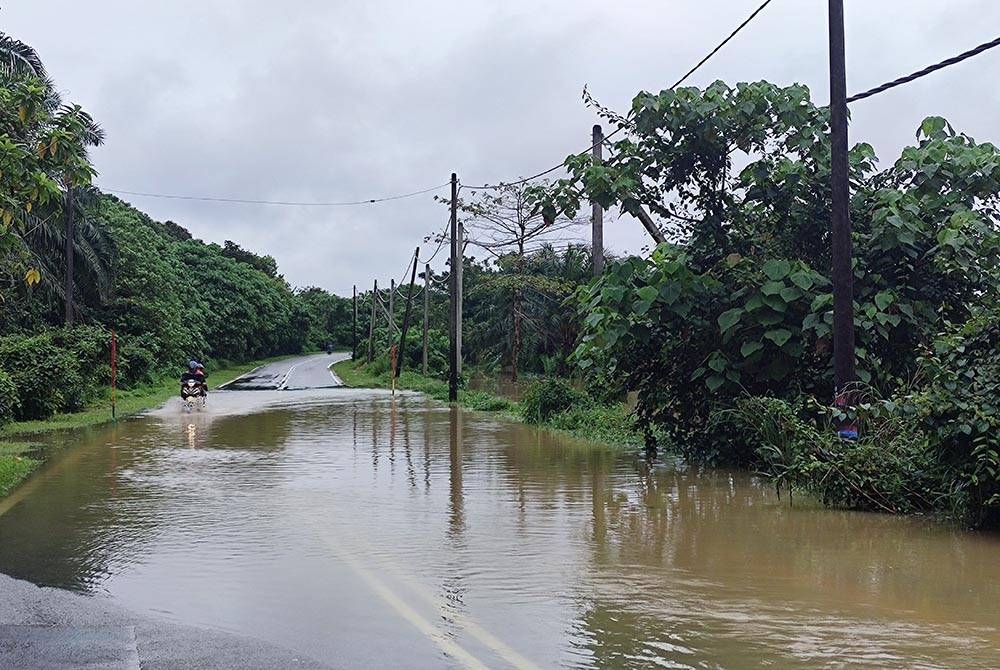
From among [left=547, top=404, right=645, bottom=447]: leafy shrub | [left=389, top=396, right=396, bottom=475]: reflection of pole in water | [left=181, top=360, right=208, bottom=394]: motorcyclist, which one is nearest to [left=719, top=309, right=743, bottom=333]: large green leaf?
[left=547, top=404, right=645, bottom=447]: leafy shrub

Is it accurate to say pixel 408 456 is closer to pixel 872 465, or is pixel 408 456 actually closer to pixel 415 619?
pixel 872 465

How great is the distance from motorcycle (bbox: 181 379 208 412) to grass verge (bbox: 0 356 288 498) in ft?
4.13

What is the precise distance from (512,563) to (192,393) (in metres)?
23.3

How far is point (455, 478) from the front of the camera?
14633 millimetres

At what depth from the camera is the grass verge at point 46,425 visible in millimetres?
14508

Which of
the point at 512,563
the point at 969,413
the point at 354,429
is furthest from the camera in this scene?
the point at 354,429

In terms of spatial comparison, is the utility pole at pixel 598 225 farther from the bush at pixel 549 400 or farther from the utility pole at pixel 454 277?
the utility pole at pixel 454 277

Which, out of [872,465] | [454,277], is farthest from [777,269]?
[454,277]

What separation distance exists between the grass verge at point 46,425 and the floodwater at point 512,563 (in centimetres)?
40

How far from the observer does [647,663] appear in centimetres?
583

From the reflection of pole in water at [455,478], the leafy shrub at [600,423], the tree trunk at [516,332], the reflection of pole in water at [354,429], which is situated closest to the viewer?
the reflection of pole in water at [455,478]

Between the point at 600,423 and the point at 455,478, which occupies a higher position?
the point at 600,423

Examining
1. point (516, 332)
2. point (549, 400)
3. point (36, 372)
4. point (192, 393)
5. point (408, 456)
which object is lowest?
point (408, 456)

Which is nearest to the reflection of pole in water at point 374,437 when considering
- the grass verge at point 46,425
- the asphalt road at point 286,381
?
the grass verge at point 46,425
